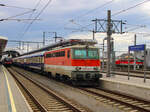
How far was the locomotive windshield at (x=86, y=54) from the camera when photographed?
645 inches

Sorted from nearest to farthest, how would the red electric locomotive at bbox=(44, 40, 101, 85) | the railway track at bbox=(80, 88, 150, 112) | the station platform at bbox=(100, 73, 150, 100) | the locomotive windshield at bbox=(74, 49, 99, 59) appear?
the railway track at bbox=(80, 88, 150, 112)
the station platform at bbox=(100, 73, 150, 100)
the red electric locomotive at bbox=(44, 40, 101, 85)
the locomotive windshield at bbox=(74, 49, 99, 59)

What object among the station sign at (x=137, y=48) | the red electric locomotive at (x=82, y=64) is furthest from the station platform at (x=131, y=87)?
the station sign at (x=137, y=48)

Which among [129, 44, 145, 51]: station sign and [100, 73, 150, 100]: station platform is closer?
[100, 73, 150, 100]: station platform

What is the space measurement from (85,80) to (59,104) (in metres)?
6.49

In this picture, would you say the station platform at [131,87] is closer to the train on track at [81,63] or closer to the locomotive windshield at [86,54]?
the train on track at [81,63]

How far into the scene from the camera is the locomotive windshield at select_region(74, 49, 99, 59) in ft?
53.8

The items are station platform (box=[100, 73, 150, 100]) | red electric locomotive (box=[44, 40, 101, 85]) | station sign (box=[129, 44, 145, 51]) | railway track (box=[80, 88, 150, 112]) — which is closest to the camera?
railway track (box=[80, 88, 150, 112])

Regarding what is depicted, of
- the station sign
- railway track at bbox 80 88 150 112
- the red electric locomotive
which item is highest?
the station sign

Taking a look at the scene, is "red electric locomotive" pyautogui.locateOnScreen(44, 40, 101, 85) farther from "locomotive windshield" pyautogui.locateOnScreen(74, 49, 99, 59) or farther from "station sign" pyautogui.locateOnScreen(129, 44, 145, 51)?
"station sign" pyautogui.locateOnScreen(129, 44, 145, 51)

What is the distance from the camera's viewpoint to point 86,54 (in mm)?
16688

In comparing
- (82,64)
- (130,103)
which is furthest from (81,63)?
(130,103)

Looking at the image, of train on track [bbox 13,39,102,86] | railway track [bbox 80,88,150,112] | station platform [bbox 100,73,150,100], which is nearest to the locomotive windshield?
train on track [bbox 13,39,102,86]

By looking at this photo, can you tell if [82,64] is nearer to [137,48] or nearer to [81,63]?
[81,63]

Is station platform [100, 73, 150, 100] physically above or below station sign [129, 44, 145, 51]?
below
